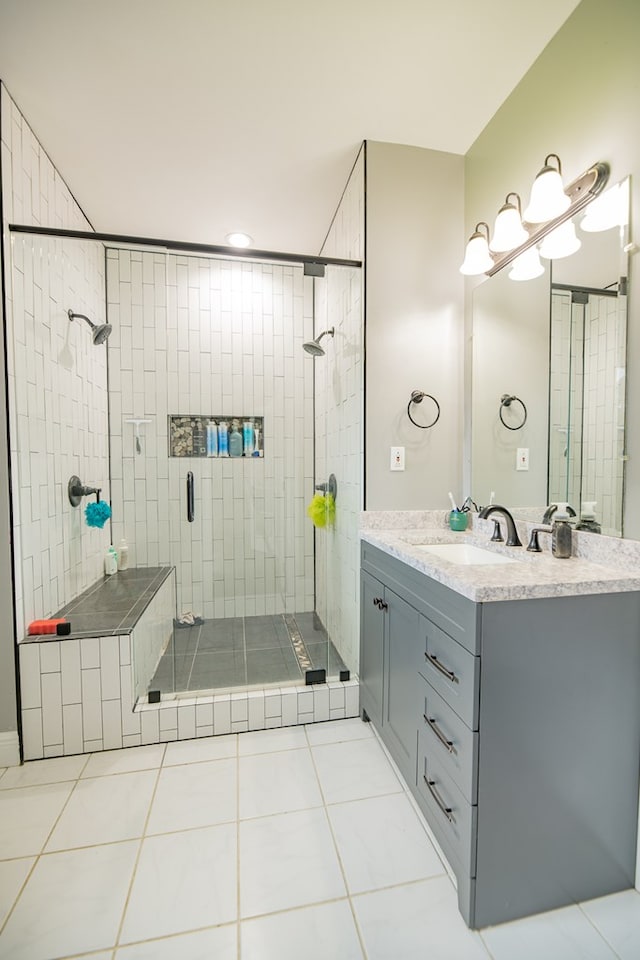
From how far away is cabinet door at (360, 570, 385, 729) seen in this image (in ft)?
5.75

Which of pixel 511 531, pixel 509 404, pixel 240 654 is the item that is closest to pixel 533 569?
pixel 511 531

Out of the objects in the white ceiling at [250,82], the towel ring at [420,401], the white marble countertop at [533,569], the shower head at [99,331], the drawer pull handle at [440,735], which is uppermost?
the white ceiling at [250,82]

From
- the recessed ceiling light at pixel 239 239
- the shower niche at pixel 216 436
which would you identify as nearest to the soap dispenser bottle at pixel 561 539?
the shower niche at pixel 216 436


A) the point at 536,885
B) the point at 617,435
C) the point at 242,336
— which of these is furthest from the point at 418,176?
the point at 536,885

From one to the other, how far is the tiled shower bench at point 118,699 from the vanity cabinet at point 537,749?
0.92m

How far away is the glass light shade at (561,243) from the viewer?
1.41 meters

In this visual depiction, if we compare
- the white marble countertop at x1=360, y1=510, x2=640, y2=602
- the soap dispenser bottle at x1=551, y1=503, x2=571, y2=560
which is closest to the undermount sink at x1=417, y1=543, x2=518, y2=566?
the white marble countertop at x1=360, y1=510, x2=640, y2=602

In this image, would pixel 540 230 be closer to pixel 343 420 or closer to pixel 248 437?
pixel 343 420

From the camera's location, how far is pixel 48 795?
1572 millimetres

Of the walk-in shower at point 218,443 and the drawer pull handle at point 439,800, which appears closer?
the drawer pull handle at point 439,800

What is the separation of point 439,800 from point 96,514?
6.91ft

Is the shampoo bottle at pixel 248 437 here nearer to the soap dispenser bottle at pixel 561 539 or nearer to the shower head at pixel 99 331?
the shower head at pixel 99 331

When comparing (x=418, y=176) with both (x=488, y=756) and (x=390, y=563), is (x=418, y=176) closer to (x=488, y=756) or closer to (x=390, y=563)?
(x=390, y=563)

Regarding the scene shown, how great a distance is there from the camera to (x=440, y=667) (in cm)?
123
